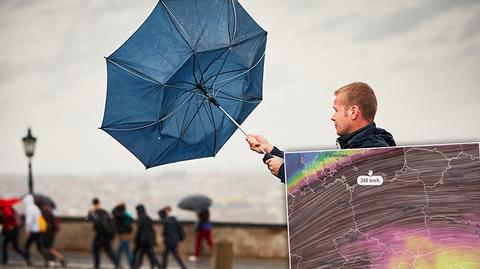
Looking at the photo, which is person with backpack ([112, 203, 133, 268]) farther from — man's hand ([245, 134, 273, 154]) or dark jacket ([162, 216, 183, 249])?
man's hand ([245, 134, 273, 154])

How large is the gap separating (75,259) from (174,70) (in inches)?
564

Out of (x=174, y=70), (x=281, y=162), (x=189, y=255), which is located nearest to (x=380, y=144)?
(x=281, y=162)

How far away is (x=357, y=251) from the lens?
2.50 m

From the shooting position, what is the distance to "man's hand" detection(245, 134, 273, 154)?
9.71 ft

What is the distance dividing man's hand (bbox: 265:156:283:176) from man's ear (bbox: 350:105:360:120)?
29cm

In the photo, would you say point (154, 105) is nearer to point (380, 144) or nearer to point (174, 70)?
point (174, 70)

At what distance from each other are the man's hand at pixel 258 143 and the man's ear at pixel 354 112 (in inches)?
13.0

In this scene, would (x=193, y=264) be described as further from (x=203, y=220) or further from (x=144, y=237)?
(x=144, y=237)

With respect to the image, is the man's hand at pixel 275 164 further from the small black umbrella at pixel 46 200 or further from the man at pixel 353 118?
the small black umbrella at pixel 46 200

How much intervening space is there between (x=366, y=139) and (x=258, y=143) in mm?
432

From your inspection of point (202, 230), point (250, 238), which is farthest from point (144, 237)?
point (250, 238)

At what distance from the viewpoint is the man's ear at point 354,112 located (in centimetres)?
281

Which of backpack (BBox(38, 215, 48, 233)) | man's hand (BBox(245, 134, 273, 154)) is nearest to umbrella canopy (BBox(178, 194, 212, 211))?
backpack (BBox(38, 215, 48, 233))

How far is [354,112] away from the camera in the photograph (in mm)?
2814
